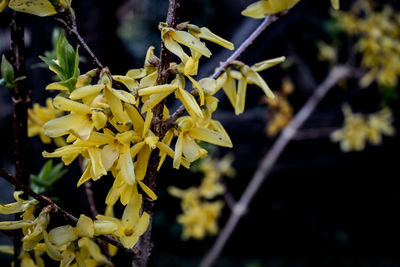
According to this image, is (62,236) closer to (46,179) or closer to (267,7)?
(46,179)

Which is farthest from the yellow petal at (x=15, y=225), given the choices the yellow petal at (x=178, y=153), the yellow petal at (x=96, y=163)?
the yellow petal at (x=178, y=153)

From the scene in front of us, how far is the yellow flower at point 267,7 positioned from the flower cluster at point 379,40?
6.22 feet

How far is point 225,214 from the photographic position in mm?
4270

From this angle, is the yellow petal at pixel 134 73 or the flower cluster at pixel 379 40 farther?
the flower cluster at pixel 379 40

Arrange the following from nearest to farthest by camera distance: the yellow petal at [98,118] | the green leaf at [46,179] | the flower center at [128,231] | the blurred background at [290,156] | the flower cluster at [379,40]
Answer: the yellow petal at [98,118], the flower center at [128,231], the green leaf at [46,179], the blurred background at [290,156], the flower cluster at [379,40]

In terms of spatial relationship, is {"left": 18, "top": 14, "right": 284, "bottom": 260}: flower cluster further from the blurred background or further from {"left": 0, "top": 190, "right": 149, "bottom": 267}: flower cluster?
the blurred background

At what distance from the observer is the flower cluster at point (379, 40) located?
7.04 feet

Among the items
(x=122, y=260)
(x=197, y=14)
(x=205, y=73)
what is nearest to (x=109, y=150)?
(x=122, y=260)

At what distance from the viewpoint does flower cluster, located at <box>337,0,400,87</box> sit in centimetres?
214

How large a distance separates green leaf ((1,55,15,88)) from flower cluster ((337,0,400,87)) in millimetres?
2234

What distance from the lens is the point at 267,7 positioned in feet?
1.87

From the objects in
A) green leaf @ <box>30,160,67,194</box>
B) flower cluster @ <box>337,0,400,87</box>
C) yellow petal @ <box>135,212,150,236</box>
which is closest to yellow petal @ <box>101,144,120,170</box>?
yellow petal @ <box>135,212,150,236</box>

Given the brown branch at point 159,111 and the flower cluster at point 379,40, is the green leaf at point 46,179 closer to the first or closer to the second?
the brown branch at point 159,111

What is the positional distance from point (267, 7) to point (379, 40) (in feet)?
6.65
